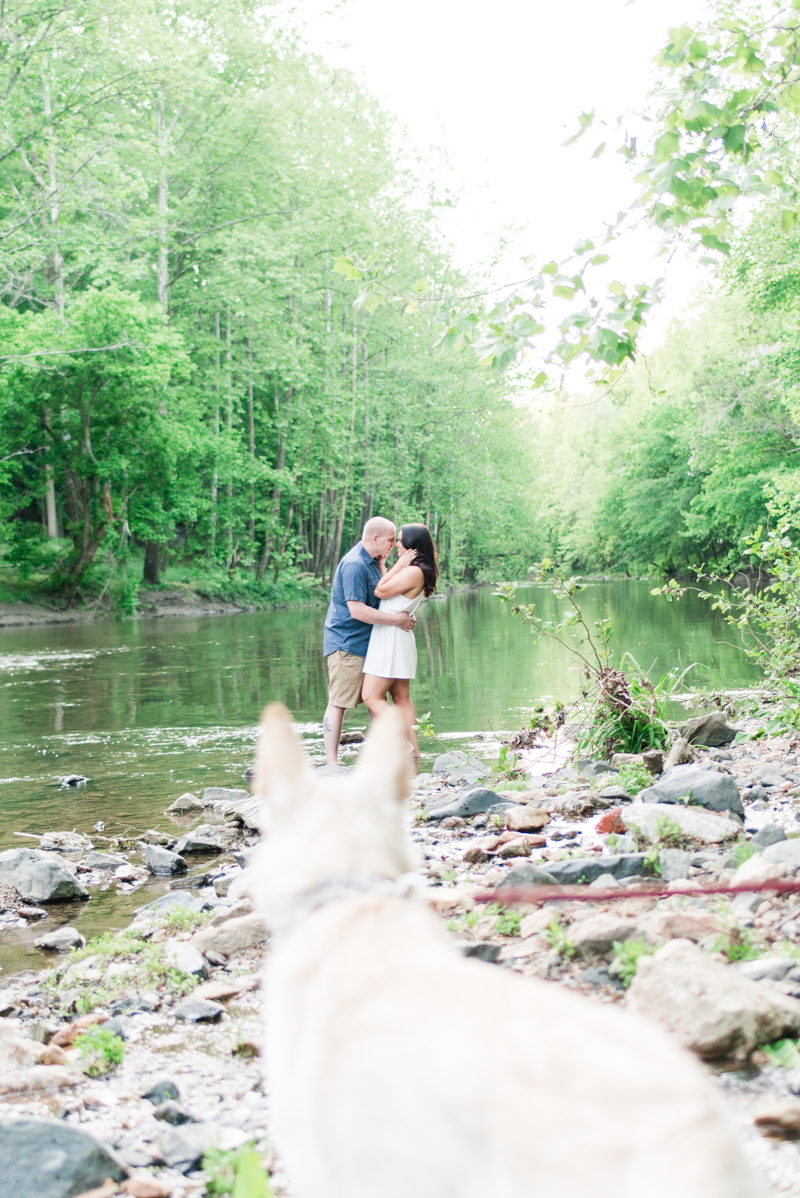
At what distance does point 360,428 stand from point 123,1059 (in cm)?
4677

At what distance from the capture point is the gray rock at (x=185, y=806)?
8250 mm

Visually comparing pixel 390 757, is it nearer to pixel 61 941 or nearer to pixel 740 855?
pixel 740 855

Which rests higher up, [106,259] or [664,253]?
[106,259]

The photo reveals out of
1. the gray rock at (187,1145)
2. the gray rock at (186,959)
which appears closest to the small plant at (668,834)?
the gray rock at (186,959)

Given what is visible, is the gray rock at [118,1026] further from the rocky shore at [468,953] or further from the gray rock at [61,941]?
the gray rock at [61,941]

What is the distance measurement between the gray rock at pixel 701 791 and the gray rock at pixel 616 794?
685 mm

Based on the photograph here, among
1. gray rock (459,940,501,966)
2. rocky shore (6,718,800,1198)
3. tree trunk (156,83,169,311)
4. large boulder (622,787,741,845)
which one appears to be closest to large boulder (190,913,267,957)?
rocky shore (6,718,800,1198)

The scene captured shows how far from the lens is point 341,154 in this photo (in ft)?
127

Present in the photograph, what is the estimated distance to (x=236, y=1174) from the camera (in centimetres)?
238

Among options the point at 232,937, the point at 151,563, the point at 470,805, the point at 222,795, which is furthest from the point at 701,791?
the point at 151,563

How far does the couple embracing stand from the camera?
27.1 feet

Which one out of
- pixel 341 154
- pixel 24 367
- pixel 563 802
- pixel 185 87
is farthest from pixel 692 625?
pixel 341 154

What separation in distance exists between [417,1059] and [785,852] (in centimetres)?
330

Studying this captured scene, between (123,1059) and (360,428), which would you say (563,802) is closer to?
(123,1059)
